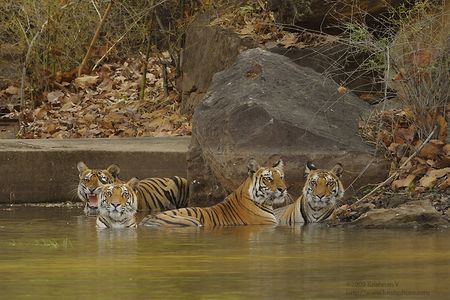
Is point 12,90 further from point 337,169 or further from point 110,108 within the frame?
point 337,169

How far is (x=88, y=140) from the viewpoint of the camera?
1873cm

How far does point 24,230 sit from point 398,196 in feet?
11.5

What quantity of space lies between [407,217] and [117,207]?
2881 millimetres

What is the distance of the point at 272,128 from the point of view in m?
15.5

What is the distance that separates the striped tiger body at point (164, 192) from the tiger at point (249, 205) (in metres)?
1.97

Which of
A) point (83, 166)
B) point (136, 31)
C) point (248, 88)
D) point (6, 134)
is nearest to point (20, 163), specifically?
point (83, 166)

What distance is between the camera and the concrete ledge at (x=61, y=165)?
17312 mm

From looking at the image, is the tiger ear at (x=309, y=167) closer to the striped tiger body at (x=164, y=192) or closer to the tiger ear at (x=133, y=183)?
the tiger ear at (x=133, y=183)

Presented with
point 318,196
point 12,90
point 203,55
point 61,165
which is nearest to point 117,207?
point 318,196

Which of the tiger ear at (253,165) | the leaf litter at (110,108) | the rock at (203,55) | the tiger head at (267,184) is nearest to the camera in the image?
the tiger head at (267,184)

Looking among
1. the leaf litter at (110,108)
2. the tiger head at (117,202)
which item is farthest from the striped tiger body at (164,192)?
the leaf litter at (110,108)

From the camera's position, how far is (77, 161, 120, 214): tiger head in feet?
53.7

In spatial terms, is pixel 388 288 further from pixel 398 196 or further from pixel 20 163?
pixel 20 163

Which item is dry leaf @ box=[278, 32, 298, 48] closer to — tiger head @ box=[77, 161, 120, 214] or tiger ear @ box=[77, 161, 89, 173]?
tiger head @ box=[77, 161, 120, 214]
